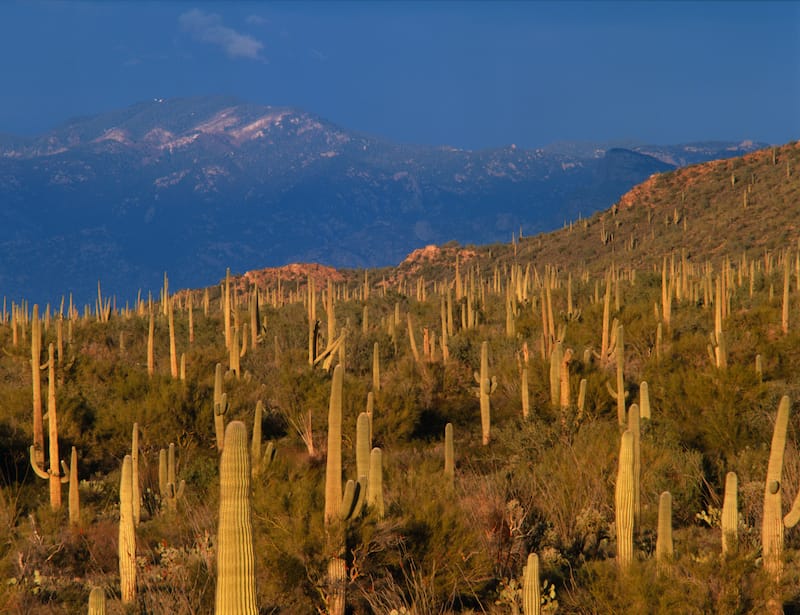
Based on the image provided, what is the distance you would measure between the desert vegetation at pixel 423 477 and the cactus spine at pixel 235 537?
0.4 inches

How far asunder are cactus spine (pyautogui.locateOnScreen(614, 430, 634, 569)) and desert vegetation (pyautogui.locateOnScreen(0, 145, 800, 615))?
0.06ft

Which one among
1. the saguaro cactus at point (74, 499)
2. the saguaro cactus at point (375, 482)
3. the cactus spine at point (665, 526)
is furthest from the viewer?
the saguaro cactus at point (74, 499)

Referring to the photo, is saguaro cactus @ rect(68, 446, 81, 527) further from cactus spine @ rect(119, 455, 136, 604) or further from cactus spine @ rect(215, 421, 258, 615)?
cactus spine @ rect(215, 421, 258, 615)

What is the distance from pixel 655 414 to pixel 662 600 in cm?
751

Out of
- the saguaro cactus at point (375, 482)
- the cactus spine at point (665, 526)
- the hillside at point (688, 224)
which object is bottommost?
the cactus spine at point (665, 526)

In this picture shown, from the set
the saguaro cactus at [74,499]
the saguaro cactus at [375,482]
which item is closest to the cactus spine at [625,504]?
the saguaro cactus at [375,482]

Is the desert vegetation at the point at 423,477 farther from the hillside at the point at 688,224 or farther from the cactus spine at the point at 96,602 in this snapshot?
the hillside at the point at 688,224

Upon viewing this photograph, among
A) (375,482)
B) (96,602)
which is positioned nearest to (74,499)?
(375,482)

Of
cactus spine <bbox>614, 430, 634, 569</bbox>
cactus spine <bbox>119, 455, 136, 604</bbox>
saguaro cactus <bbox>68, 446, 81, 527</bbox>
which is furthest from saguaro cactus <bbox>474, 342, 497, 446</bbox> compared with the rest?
cactus spine <bbox>119, 455, 136, 604</bbox>

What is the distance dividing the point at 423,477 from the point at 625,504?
1857 mm

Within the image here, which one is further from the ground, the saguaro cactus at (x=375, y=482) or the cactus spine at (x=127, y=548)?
the saguaro cactus at (x=375, y=482)

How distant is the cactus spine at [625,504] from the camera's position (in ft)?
23.0

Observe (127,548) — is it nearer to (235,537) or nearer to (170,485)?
(235,537)

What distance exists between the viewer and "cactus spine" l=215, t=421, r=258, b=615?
16.0 feet
